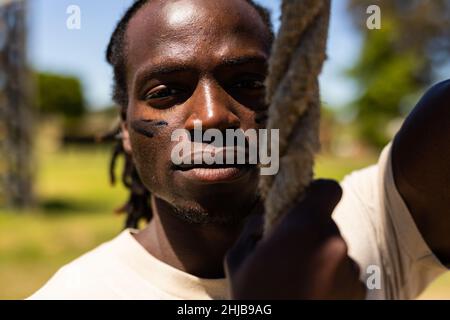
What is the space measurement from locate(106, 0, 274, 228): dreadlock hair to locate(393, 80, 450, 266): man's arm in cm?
39

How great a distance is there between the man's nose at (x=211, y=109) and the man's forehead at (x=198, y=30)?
9 centimetres

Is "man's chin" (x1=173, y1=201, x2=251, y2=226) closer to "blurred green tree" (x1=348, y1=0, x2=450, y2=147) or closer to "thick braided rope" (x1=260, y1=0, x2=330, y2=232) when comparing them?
"thick braided rope" (x1=260, y1=0, x2=330, y2=232)

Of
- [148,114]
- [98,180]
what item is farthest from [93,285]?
[98,180]

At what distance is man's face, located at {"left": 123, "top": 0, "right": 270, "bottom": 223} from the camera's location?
1.17 metres

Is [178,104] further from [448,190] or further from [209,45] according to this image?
[448,190]

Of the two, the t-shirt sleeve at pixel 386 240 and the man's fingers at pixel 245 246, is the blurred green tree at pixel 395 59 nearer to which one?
the t-shirt sleeve at pixel 386 240

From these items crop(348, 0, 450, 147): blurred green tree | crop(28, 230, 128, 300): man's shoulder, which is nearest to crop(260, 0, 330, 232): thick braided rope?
crop(28, 230, 128, 300): man's shoulder

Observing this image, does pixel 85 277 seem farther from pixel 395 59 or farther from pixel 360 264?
pixel 395 59

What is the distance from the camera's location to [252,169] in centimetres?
119

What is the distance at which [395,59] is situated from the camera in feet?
87.4

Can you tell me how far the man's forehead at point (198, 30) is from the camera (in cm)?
124

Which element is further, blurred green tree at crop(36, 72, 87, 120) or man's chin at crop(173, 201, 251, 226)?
blurred green tree at crop(36, 72, 87, 120)

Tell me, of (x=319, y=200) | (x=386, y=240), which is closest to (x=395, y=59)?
(x=386, y=240)

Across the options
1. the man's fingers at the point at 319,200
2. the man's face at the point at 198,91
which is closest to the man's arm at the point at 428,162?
the man's face at the point at 198,91
